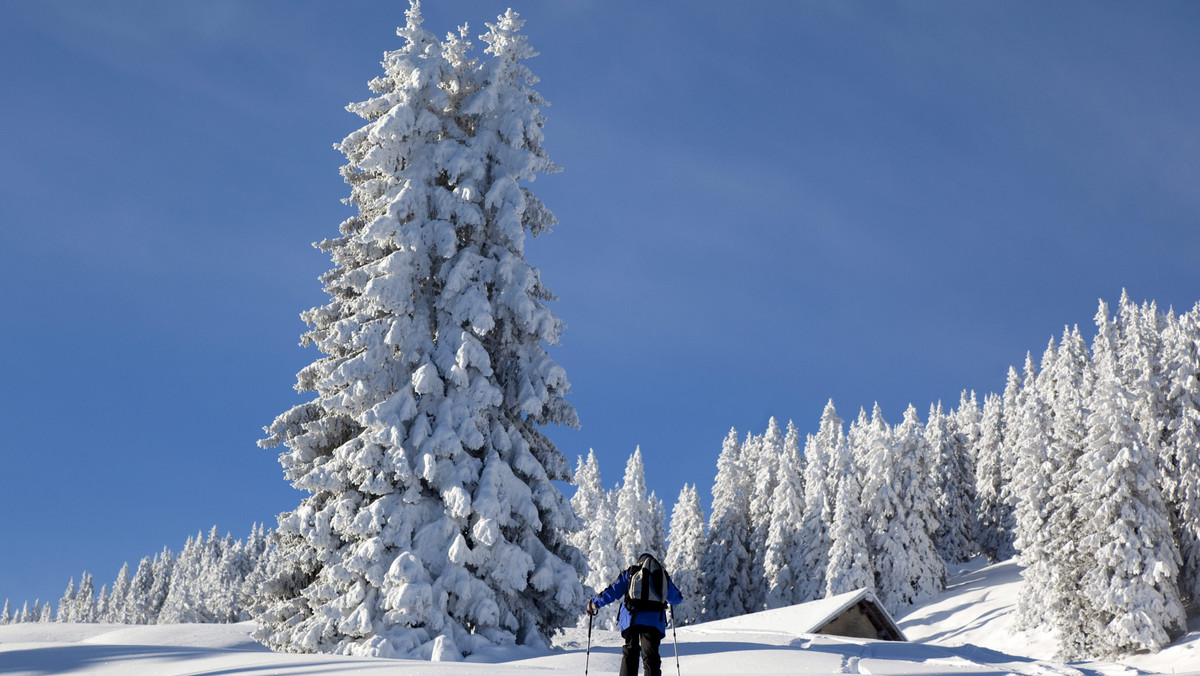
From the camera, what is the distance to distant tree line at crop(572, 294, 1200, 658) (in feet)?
136

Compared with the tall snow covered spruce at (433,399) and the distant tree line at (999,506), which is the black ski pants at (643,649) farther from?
the distant tree line at (999,506)

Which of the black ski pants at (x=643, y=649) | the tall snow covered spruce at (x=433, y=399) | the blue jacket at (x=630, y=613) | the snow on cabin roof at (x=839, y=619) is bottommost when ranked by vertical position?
the black ski pants at (x=643, y=649)

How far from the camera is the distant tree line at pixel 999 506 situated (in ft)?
136

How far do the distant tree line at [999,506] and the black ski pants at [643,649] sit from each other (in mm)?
11217

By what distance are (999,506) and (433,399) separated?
67.1m

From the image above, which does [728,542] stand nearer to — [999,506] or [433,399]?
[999,506]

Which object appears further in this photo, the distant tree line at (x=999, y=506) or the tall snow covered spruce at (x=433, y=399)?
the distant tree line at (x=999, y=506)

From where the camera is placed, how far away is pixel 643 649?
11188 millimetres

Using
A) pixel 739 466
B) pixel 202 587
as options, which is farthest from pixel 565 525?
pixel 202 587

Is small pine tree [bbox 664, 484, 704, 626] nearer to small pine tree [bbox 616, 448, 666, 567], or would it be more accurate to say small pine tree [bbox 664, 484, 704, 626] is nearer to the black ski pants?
small pine tree [bbox 616, 448, 666, 567]

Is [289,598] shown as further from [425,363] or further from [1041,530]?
[1041,530]

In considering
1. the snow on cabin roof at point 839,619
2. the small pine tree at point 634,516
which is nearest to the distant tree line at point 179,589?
the small pine tree at point 634,516

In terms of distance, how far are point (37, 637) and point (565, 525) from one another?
12.9 m

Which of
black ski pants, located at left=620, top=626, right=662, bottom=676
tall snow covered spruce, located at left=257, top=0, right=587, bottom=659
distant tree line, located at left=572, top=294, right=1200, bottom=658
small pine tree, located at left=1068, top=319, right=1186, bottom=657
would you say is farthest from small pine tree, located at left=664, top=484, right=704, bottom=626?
black ski pants, located at left=620, top=626, right=662, bottom=676
